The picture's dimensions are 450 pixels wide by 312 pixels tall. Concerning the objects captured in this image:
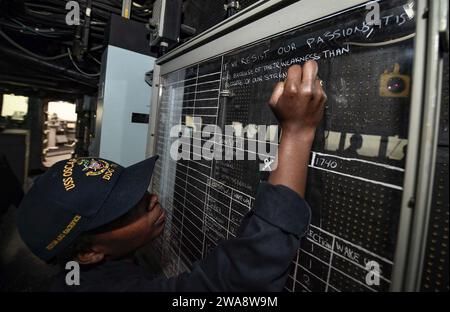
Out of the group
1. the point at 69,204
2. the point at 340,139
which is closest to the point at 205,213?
the point at 69,204

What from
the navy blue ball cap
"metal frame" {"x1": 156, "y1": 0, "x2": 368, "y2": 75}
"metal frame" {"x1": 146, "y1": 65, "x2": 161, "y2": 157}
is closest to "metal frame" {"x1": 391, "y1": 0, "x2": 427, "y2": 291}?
"metal frame" {"x1": 156, "y1": 0, "x2": 368, "y2": 75}

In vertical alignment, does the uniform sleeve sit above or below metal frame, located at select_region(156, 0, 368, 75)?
below

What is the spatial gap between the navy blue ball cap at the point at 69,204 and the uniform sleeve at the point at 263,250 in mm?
312

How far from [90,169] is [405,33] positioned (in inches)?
34.2

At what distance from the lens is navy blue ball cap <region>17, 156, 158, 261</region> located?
2.16 ft

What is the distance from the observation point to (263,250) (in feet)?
1.67

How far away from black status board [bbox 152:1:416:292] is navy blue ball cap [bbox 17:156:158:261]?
359 mm

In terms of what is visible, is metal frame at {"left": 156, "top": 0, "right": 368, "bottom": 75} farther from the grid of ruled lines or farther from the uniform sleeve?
the uniform sleeve

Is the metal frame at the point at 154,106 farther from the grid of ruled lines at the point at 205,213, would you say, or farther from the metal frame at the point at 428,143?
the metal frame at the point at 428,143

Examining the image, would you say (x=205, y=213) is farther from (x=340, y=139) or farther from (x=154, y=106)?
(x=154, y=106)

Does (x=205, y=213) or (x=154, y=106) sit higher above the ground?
(x=154, y=106)

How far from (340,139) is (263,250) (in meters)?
0.31

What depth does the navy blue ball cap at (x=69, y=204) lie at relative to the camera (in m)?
0.66
